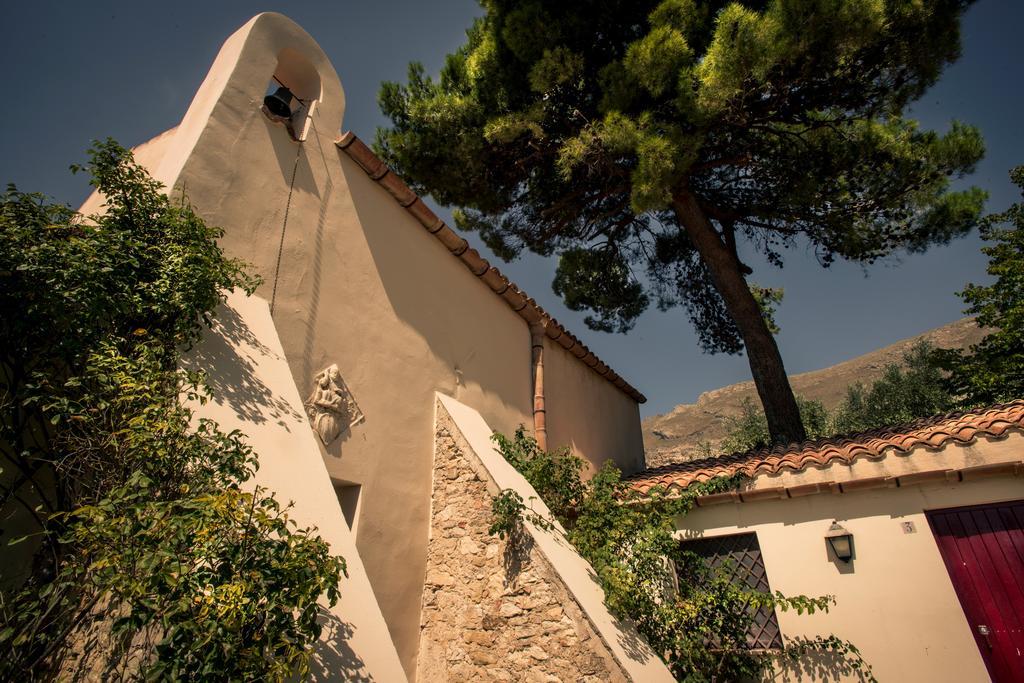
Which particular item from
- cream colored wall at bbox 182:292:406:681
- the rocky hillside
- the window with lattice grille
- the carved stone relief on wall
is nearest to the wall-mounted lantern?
the window with lattice grille

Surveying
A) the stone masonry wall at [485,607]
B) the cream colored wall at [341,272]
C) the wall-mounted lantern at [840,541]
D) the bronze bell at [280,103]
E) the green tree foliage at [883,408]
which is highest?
the green tree foliage at [883,408]

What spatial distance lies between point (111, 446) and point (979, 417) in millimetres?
8310

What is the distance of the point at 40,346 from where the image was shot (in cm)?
290

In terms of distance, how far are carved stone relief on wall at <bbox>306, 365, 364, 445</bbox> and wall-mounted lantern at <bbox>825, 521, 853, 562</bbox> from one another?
5226 millimetres

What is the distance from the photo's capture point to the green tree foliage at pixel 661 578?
4.76 meters

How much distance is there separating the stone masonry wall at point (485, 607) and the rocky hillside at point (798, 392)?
4097 centimetres

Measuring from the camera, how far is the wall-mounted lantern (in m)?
5.34

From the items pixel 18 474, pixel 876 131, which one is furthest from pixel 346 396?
pixel 876 131

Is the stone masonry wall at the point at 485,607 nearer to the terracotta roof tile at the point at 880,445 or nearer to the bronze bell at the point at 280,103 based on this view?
the terracotta roof tile at the point at 880,445

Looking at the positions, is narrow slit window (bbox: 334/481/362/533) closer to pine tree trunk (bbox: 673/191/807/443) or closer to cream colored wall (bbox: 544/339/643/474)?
cream colored wall (bbox: 544/339/643/474)

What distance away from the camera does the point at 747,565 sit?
19.3 feet

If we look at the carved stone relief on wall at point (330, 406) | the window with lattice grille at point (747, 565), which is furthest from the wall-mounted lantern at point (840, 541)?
the carved stone relief on wall at point (330, 406)

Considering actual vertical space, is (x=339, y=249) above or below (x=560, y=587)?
above

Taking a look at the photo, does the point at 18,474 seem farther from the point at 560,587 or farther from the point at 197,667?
the point at 560,587
